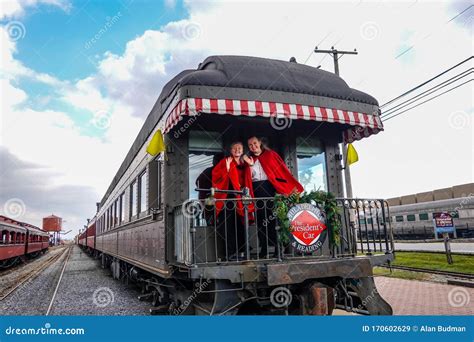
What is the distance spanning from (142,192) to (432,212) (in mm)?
27438

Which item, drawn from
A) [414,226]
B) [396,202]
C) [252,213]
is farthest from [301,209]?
[396,202]

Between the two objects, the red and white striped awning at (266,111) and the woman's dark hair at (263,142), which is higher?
the red and white striped awning at (266,111)

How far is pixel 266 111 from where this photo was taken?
4.58 m

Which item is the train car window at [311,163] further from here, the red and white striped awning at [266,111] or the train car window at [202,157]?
the train car window at [202,157]

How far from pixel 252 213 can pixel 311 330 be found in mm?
1548

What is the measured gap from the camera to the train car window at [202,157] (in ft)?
17.0

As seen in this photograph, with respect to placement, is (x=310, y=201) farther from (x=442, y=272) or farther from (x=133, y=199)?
(x=442, y=272)

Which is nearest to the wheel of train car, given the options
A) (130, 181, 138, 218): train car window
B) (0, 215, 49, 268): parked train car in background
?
(130, 181, 138, 218): train car window

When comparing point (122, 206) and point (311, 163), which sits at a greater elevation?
point (311, 163)

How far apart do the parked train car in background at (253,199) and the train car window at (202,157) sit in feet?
0.05

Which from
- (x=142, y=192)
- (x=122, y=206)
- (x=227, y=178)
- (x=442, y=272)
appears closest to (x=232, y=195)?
(x=227, y=178)

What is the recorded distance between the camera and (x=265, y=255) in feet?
15.8

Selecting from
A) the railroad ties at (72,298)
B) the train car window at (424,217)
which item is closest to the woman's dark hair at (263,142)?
the railroad ties at (72,298)

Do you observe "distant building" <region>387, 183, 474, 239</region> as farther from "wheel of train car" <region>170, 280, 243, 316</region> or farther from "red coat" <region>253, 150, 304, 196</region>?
"wheel of train car" <region>170, 280, 243, 316</region>
